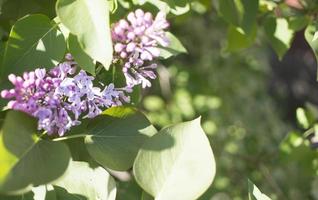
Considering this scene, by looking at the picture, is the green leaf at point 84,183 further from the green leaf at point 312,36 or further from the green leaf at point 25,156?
the green leaf at point 312,36

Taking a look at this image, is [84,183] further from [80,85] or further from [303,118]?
[303,118]

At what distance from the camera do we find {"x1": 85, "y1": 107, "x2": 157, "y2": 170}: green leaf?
2.38 feet

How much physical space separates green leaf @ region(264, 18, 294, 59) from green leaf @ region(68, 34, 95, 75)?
1.65 feet

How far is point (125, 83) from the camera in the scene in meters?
0.80

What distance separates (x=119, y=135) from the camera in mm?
734

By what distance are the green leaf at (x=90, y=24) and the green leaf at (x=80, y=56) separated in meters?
0.04

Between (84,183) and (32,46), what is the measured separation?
0.60 ft

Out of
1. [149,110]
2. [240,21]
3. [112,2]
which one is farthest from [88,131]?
[149,110]

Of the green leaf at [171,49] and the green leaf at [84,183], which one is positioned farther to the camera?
the green leaf at [171,49]

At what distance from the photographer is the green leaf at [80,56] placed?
732mm

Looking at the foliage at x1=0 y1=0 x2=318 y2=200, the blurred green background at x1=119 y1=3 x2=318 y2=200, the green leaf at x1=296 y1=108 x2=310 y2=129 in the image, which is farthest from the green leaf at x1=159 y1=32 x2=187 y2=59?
the blurred green background at x1=119 y1=3 x2=318 y2=200

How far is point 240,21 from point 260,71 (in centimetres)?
186

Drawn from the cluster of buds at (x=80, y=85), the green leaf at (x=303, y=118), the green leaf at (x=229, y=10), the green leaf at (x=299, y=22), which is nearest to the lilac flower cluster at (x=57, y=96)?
the cluster of buds at (x=80, y=85)

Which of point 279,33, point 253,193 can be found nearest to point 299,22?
point 279,33
